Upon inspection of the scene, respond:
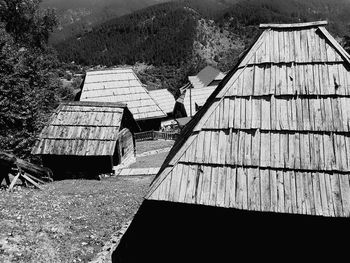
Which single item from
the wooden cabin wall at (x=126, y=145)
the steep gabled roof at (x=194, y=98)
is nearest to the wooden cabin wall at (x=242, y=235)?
the wooden cabin wall at (x=126, y=145)

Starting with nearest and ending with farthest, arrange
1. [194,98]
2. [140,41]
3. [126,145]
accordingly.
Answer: [126,145] → [194,98] → [140,41]

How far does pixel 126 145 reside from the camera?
2527 cm

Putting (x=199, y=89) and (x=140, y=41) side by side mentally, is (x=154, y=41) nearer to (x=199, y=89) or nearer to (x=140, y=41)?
(x=140, y=41)

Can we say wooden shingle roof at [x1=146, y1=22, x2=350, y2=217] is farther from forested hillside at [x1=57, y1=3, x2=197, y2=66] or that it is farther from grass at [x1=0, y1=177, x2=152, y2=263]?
forested hillside at [x1=57, y1=3, x2=197, y2=66]

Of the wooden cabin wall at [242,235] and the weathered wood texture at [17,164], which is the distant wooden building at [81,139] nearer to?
the weathered wood texture at [17,164]

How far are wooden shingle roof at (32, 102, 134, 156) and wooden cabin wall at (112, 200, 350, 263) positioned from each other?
12500 mm

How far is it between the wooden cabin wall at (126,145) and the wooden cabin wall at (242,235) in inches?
602

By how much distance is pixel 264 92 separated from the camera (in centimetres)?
784

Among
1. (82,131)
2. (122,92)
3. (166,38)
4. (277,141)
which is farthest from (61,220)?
(166,38)

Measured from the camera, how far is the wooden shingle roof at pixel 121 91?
36312 millimetres

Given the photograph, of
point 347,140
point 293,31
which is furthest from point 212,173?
point 293,31

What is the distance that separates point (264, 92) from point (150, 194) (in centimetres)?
367

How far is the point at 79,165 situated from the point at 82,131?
2.32 meters

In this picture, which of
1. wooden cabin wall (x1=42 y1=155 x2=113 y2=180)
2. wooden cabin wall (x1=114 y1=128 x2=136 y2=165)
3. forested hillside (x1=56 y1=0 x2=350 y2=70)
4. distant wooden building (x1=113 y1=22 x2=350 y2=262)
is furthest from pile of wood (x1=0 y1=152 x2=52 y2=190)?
forested hillside (x1=56 y1=0 x2=350 y2=70)
